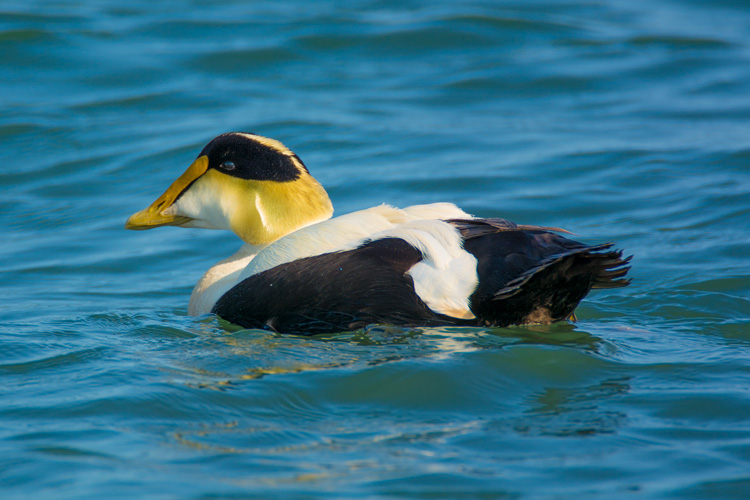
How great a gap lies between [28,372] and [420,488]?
1.80 m

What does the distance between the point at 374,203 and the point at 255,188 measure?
226 cm

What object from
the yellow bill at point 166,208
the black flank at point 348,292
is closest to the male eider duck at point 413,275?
the black flank at point 348,292

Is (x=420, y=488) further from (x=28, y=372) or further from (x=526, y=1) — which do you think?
(x=526, y=1)

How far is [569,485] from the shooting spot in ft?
8.26

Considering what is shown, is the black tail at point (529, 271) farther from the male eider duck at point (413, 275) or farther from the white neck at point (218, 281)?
the white neck at point (218, 281)

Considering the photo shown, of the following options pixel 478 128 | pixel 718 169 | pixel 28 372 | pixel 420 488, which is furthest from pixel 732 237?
pixel 28 372

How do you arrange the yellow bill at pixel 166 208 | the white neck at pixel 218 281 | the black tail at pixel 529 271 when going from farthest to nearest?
the yellow bill at pixel 166 208 → the white neck at pixel 218 281 → the black tail at pixel 529 271

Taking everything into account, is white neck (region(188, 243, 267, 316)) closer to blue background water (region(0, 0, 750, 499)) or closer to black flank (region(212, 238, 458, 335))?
blue background water (region(0, 0, 750, 499))

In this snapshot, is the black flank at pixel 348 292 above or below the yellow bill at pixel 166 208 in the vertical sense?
below

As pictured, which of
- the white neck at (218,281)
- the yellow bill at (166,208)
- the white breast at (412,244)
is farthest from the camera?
the yellow bill at (166,208)

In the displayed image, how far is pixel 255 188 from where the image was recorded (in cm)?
417

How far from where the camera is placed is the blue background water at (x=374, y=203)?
8.93 feet

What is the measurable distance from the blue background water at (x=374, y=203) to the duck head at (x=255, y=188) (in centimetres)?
51

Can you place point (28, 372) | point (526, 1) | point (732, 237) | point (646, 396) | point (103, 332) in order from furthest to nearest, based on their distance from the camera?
point (526, 1) → point (732, 237) → point (103, 332) → point (28, 372) → point (646, 396)
